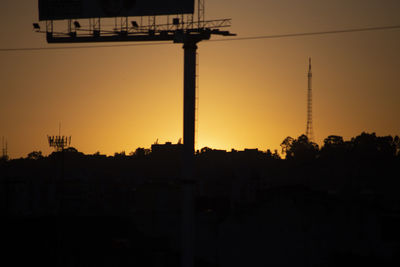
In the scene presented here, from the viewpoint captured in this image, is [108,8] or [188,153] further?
[108,8]

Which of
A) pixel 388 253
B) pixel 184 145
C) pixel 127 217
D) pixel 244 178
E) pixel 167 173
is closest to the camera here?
pixel 388 253

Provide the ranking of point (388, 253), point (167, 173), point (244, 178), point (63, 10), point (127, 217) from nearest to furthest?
1. point (388, 253)
2. point (63, 10)
3. point (244, 178)
4. point (127, 217)
5. point (167, 173)

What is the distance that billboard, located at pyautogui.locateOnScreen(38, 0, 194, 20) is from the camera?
46844mm

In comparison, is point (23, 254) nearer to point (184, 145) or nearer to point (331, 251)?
point (184, 145)

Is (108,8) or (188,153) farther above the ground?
(108,8)

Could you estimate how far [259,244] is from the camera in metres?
44.4

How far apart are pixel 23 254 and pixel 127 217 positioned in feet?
82.1

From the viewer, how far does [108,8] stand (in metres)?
49.0

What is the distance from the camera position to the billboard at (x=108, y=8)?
46844 millimetres

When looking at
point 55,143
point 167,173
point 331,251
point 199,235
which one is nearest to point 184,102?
point 199,235

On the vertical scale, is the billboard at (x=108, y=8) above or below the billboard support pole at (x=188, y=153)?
above

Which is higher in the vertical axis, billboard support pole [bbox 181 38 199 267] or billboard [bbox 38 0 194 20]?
billboard [bbox 38 0 194 20]

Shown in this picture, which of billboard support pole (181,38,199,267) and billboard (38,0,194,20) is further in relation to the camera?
billboard (38,0,194,20)

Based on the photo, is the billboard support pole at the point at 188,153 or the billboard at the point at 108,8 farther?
the billboard at the point at 108,8
